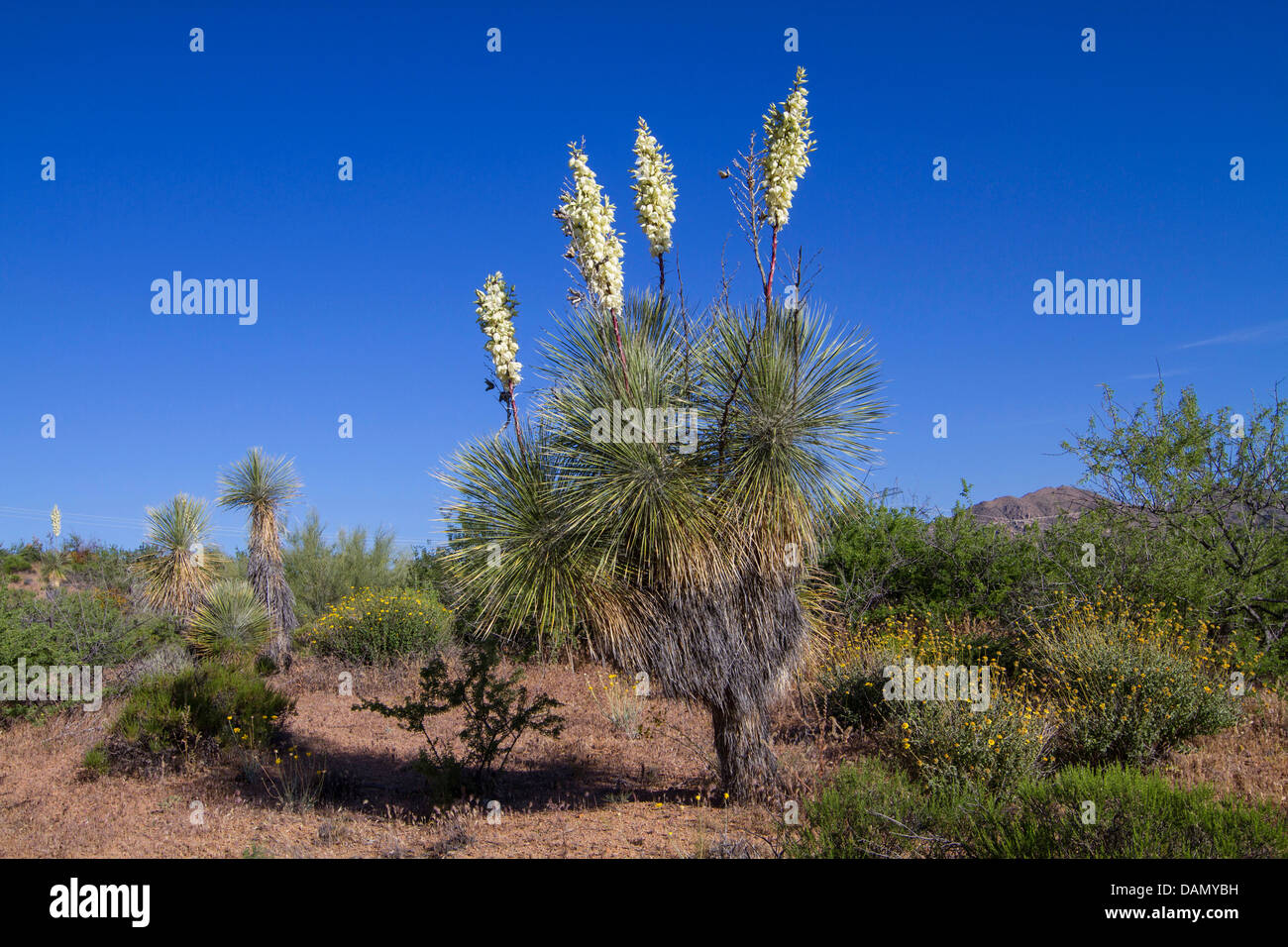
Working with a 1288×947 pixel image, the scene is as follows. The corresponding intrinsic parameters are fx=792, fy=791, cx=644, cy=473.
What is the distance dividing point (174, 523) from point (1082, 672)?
1664 centimetres

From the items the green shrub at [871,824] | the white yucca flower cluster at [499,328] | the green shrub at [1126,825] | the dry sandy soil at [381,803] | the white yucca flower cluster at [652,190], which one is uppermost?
the white yucca flower cluster at [652,190]

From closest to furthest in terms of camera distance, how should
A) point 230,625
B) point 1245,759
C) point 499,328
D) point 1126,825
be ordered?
point 1126,825 → point 499,328 → point 1245,759 → point 230,625

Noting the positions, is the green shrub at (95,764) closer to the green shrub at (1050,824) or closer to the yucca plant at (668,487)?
the yucca plant at (668,487)

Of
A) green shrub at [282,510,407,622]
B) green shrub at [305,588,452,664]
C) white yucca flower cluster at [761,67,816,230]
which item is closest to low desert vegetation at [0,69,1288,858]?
white yucca flower cluster at [761,67,816,230]

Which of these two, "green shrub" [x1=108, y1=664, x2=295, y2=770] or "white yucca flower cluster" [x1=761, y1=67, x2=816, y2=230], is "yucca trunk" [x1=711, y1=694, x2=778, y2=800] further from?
"green shrub" [x1=108, y1=664, x2=295, y2=770]

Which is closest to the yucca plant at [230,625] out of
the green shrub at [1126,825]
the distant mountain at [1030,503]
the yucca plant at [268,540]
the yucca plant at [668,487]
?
the yucca plant at [268,540]

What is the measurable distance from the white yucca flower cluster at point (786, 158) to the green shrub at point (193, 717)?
808cm

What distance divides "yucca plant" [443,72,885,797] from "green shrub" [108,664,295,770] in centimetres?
450

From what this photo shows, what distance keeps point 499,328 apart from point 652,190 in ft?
5.29

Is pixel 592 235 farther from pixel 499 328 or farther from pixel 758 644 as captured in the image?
pixel 758 644

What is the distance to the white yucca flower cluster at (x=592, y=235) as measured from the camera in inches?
224

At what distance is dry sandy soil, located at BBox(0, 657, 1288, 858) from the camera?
6.12 m

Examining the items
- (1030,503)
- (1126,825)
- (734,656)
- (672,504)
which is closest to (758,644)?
(734,656)

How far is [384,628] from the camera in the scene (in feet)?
46.8
